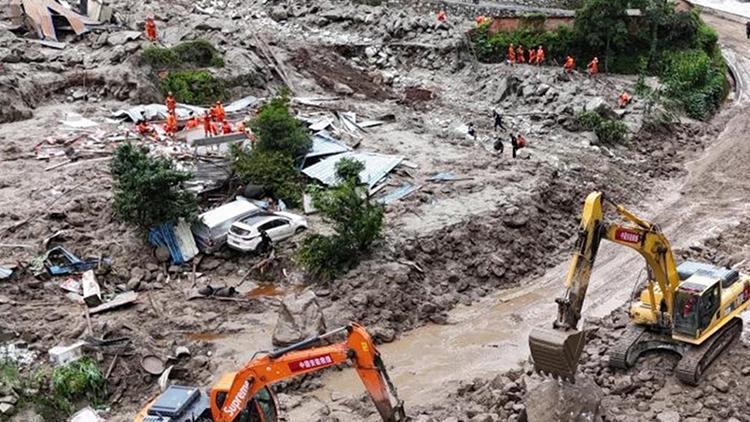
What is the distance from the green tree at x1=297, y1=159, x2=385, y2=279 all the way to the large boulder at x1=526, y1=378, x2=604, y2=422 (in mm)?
7578

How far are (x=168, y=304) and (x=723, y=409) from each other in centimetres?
1265

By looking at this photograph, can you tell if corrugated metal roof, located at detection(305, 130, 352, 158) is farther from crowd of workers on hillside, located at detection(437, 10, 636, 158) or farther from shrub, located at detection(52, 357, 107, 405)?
shrub, located at detection(52, 357, 107, 405)

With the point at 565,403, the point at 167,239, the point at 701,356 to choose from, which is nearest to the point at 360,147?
the point at 167,239

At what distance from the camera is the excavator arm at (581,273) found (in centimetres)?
1328

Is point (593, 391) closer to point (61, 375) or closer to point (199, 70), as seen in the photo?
point (61, 375)

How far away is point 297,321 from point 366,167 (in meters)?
8.39

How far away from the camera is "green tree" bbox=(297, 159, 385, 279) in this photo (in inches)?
815

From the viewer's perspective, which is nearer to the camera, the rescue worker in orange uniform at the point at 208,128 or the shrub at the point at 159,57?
the rescue worker in orange uniform at the point at 208,128

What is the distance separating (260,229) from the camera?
21562mm

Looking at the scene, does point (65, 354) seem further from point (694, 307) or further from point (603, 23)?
point (603, 23)

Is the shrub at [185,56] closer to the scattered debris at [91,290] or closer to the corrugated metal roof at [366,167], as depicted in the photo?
the corrugated metal roof at [366,167]

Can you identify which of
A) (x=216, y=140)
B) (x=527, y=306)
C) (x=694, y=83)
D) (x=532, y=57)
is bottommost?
(x=527, y=306)

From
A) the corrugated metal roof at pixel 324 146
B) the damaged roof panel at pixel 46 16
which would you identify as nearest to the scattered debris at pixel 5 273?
the corrugated metal roof at pixel 324 146

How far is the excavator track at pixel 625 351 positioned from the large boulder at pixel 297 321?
6.39m
